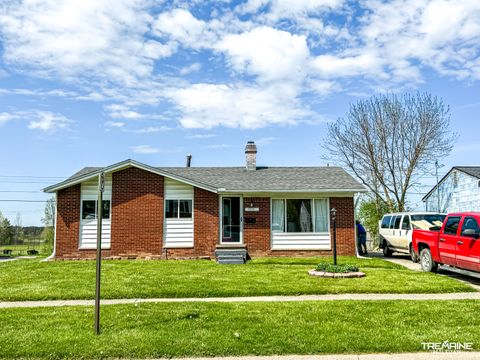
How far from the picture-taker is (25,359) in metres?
5.16

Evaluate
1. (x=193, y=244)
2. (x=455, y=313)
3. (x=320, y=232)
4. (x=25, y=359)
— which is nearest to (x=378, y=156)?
(x=320, y=232)

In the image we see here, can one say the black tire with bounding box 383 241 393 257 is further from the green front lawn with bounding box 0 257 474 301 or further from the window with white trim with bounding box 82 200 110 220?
the window with white trim with bounding box 82 200 110 220

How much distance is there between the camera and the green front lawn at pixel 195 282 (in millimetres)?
9531

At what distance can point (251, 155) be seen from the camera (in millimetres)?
21719

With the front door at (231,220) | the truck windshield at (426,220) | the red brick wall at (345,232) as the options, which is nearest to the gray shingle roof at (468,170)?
the truck windshield at (426,220)

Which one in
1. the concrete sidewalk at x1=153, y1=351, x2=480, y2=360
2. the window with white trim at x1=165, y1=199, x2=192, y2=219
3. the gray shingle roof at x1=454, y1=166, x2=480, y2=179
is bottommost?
the concrete sidewalk at x1=153, y1=351, x2=480, y2=360

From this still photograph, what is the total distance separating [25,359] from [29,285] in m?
6.06

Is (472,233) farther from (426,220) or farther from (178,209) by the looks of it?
(178,209)

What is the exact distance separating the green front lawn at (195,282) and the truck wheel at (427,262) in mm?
577

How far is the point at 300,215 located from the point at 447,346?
12542 millimetres

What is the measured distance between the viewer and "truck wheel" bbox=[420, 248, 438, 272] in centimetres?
1260

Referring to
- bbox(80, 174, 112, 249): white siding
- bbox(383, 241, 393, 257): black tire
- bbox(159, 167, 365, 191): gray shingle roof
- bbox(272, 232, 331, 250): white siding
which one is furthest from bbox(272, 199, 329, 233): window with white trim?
bbox(80, 174, 112, 249): white siding

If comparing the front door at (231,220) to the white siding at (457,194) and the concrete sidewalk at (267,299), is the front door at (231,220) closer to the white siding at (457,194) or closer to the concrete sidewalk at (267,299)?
the concrete sidewalk at (267,299)

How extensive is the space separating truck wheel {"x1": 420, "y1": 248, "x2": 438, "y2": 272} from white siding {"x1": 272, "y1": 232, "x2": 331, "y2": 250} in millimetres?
5063
